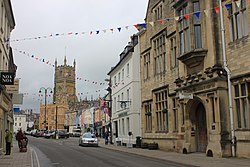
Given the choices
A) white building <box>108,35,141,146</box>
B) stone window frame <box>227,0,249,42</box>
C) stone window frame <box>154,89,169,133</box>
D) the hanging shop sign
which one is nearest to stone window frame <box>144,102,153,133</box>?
stone window frame <box>154,89,169,133</box>

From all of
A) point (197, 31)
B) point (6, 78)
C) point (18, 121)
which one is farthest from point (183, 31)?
point (18, 121)

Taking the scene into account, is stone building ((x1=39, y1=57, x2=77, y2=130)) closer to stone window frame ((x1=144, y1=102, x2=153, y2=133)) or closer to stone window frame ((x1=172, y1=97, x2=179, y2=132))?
stone window frame ((x1=144, y1=102, x2=153, y2=133))

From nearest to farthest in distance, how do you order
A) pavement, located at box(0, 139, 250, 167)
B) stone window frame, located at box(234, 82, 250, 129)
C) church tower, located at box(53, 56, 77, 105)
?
1. pavement, located at box(0, 139, 250, 167)
2. stone window frame, located at box(234, 82, 250, 129)
3. church tower, located at box(53, 56, 77, 105)

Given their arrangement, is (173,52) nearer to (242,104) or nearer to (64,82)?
(242,104)

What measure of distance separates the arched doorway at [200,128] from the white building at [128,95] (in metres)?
10.6

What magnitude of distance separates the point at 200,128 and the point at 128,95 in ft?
46.0

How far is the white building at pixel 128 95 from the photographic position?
31750 millimetres

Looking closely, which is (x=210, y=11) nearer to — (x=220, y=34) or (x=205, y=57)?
(x=220, y=34)

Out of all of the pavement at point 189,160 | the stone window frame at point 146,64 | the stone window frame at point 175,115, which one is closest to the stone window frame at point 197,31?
the stone window frame at point 175,115

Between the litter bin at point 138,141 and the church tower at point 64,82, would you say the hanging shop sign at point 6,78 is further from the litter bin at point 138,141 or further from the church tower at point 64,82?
the church tower at point 64,82

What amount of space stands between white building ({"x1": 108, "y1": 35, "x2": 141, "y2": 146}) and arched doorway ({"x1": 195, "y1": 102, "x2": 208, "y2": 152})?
10.6m

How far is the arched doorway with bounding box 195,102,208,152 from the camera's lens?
20719 millimetres

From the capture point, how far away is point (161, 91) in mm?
26078

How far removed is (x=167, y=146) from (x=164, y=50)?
7604 millimetres
